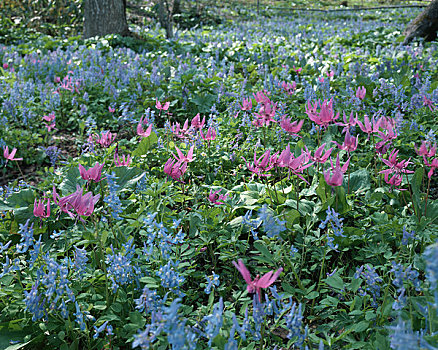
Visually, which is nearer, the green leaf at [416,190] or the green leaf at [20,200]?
the green leaf at [416,190]

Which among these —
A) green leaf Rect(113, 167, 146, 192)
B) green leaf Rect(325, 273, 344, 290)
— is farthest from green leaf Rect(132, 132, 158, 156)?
green leaf Rect(325, 273, 344, 290)

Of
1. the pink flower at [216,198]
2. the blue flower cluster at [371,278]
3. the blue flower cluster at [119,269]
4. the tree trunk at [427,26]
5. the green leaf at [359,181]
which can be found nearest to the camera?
the blue flower cluster at [371,278]

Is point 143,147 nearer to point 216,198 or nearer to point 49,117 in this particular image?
point 216,198

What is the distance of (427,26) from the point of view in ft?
24.1

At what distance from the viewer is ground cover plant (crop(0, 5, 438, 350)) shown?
1.68 meters

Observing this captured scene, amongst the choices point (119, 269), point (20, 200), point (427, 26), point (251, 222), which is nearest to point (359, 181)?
point (251, 222)

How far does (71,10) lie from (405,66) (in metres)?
10.8

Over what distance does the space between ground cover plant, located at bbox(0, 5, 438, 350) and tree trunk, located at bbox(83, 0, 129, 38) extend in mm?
3667

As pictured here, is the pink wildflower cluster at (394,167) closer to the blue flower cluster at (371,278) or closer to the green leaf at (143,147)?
the blue flower cluster at (371,278)

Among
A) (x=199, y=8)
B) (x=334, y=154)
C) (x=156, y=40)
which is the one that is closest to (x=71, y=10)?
(x=199, y=8)

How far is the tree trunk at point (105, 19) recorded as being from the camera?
28.0 feet

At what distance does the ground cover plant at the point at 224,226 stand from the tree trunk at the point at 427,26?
8.18 feet

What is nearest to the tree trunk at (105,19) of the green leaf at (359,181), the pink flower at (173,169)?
the pink flower at (173,169)

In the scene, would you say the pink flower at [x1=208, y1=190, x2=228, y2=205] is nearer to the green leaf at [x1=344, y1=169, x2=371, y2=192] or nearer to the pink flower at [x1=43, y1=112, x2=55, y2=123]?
the green leaf at [x1=344, y1=169, x2=371, y2=192]
